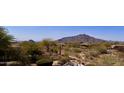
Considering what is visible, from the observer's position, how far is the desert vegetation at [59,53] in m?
3.18

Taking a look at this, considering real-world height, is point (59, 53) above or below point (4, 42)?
below

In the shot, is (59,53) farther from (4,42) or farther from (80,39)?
(4,42)

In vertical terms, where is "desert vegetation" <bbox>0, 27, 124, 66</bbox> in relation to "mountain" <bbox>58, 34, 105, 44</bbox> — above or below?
below

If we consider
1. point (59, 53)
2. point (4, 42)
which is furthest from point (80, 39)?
point (4, 42)

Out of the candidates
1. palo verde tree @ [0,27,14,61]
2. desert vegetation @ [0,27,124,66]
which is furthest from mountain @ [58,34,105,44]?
palo verde tree @ [0,27,14,61]

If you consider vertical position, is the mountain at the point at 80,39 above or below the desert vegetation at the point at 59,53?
above

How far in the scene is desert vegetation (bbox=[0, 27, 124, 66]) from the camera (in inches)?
125

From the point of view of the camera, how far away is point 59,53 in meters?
3.19

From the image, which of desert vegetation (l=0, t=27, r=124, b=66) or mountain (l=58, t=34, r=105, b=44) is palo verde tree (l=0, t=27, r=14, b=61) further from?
mountain (l=58, t=34, r=105, b=44)

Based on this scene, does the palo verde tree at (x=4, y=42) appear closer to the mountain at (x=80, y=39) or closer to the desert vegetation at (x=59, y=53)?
the desert vegetation at (x=59, y=53)

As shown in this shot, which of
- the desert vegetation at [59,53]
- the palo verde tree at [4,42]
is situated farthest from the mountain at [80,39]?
the palo verde tree at [4,42]
